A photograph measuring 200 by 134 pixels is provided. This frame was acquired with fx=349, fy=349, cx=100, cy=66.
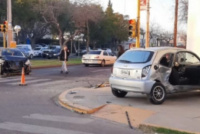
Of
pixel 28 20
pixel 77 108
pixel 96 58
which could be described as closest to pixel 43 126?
pixel 77 108

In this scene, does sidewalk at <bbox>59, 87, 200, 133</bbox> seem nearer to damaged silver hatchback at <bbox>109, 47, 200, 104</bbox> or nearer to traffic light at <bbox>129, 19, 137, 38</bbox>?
damaged silver hatchback at <bbox>109, 47, 200, 104</bbox>

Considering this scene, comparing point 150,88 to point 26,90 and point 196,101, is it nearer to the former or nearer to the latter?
point 196,101

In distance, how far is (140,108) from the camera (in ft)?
32.1

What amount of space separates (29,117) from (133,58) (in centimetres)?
382

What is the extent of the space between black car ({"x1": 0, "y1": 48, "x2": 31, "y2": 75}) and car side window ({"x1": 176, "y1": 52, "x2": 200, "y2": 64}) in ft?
34.6

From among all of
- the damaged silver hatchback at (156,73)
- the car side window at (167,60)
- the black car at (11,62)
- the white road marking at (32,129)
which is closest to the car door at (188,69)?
the damaged silver hatchback at (156,73)

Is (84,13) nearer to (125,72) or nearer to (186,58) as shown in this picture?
(186,58)

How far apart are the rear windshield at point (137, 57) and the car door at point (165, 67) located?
16.8 inches

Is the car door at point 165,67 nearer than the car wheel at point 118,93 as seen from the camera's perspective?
Yes

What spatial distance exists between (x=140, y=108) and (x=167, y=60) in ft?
6.55

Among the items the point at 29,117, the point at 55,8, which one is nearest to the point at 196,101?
the point at 29,117

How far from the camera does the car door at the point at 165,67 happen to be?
416 inches

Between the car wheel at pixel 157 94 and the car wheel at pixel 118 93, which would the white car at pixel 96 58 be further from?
the car wheel at pixel 157 94

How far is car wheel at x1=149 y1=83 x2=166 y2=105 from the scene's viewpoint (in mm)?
10280
